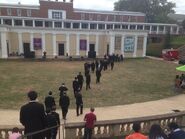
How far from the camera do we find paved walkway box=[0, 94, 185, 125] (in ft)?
43.5

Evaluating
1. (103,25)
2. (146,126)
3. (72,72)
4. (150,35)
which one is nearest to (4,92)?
(72,72)

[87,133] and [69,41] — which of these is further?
[69,41]

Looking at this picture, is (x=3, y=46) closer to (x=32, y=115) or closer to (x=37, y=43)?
(x=37, y=43)

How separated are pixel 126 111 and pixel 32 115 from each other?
923cm

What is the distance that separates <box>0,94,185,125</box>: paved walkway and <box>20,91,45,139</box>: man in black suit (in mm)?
6363

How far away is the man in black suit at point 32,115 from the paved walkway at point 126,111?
20.9 feet

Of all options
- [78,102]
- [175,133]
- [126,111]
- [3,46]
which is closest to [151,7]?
[3,46]

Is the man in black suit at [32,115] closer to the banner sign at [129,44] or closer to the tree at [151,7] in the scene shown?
the banner sign at [129,44]

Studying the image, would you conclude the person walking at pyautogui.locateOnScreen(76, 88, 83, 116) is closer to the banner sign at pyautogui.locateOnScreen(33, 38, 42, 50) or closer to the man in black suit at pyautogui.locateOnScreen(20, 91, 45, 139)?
the man in black suit at pyautogui.locateOnScreen(20, 91, 45, 139)

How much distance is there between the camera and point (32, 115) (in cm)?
631

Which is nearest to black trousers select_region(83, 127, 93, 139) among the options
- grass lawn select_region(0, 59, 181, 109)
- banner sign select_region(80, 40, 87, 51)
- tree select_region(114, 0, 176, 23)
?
grass lawn select_region(0, 59, 181, 109)

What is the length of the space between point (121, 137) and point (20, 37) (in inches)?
1340

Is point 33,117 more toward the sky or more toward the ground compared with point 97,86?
more toward the sky

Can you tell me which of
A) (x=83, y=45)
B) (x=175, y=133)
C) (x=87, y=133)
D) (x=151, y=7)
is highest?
(x=151, y=7)
